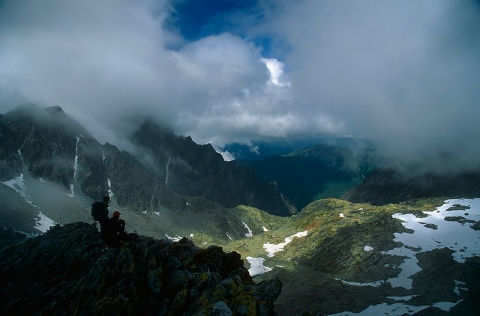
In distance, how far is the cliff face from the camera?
2689 centimetres

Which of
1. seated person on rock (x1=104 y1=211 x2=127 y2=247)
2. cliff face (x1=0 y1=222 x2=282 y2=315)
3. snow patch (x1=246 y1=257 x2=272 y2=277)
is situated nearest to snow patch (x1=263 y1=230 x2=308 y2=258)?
snow patch (x1=246 y1=257 x2=272 y2=277)

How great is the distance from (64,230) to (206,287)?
35.4 m

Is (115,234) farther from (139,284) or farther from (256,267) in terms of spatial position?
(256,267)

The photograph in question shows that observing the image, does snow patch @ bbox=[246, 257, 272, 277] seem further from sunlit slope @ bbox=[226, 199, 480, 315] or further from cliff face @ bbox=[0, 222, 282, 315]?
cliff face @ bbox=[0, 222, 282, 315]

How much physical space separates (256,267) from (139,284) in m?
125

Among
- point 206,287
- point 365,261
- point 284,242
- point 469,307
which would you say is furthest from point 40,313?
point 284,242

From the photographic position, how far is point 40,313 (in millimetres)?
31969

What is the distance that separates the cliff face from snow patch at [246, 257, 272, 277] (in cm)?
10099

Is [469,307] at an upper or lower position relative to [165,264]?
lower

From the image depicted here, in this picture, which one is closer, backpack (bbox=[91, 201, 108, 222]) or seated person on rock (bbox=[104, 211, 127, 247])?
backpack (bbox=[91, 201, 108, 222])

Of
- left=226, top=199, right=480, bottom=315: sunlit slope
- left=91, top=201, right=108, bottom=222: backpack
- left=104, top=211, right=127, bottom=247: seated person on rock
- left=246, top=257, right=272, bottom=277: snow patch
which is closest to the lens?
left=91, top=201, right=108, bottom=222: backpack

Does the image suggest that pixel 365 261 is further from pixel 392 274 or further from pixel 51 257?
pixel 51 257

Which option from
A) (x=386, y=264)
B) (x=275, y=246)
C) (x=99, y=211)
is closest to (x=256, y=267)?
(x=275, y=246)

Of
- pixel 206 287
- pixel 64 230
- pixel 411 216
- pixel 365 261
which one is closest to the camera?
pixel 206 287
